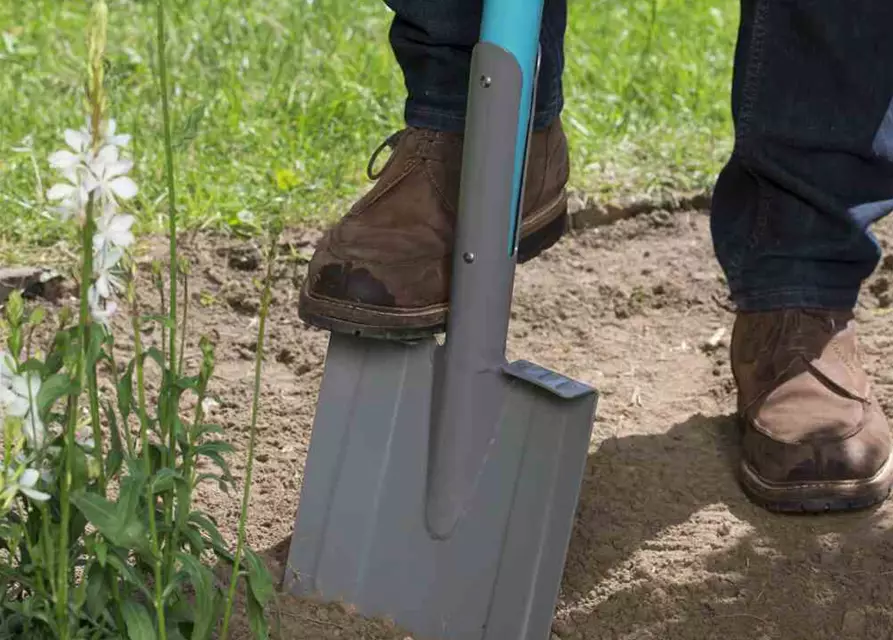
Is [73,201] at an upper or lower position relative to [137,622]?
upper

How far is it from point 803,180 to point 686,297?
662 mm

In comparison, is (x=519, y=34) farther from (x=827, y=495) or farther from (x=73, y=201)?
(x=827, y=495)

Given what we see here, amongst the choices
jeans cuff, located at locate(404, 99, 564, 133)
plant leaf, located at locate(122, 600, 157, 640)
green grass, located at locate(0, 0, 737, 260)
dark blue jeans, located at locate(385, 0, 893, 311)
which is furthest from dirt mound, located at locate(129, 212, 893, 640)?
jeans cuff, located at locate(404, 99, 564, 133)

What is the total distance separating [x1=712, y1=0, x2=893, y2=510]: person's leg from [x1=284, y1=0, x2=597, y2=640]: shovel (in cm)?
46

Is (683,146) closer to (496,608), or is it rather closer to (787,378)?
(787,378)

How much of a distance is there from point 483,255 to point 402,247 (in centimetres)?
17

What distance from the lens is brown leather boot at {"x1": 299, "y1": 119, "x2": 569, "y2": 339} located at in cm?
189

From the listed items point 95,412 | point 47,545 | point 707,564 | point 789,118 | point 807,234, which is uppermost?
point 789,118

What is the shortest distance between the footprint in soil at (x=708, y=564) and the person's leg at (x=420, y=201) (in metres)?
0.40

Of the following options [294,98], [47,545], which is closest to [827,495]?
[47,545]

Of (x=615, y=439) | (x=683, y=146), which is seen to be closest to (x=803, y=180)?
(x=615, y=439)

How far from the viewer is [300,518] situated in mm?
1885

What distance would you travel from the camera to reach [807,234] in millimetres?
2123

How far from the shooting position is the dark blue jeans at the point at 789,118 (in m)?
1.95
